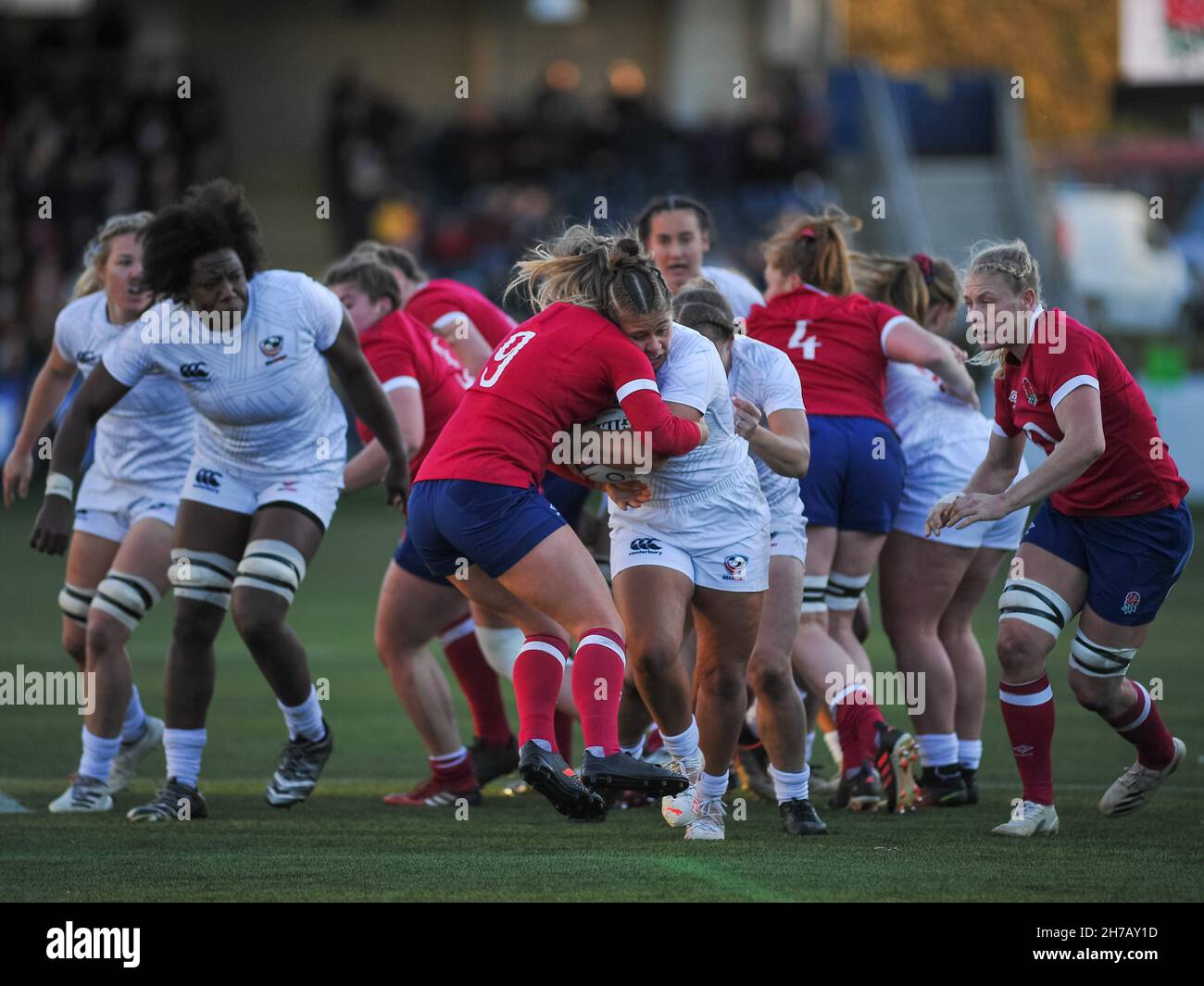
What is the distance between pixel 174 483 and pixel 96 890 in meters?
2.48

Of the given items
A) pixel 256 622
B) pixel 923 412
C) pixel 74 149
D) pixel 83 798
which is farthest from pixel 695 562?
pixel 74 149

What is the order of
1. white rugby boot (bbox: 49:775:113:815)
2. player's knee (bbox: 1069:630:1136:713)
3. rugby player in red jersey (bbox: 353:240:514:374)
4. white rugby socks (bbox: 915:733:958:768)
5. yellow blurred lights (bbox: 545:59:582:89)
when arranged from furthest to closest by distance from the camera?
1. yellow blurred lights (bbox: 545:59:582:89)
2. rugby player in red jersey (bbox: 353:240:514:374)
3. white rugby socks (bbox: 915:733:958:768)
4. white rugby boot (bbox: 49:775:113:815)
5. player's knee (bbox: 1069:630:1136:713)

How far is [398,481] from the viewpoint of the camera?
23.0 feet

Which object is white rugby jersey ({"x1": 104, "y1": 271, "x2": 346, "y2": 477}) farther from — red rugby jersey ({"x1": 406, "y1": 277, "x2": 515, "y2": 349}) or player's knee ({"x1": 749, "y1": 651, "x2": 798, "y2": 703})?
player's knee ({"x1": 749, "y1": 651, "x2": 798, "y2": 703})

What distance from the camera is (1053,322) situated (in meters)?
6.21

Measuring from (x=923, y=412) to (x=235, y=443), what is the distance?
2.77m

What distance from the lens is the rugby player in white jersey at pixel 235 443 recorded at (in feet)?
21.8

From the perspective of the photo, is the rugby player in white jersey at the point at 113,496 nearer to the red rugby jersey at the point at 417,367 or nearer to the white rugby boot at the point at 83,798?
the white rugby boot at the point at 83,798

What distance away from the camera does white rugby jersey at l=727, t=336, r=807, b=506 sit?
6.25 m

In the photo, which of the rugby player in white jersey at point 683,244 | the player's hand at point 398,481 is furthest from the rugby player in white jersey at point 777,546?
the player's hand at point 398,481

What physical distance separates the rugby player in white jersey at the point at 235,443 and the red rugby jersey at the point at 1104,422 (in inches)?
91.6

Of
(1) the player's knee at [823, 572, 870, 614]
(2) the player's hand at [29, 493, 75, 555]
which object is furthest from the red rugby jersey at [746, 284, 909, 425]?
(2) the player's hand at [29, 493, 75, 555]

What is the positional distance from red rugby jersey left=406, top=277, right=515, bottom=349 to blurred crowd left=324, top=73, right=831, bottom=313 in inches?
576
